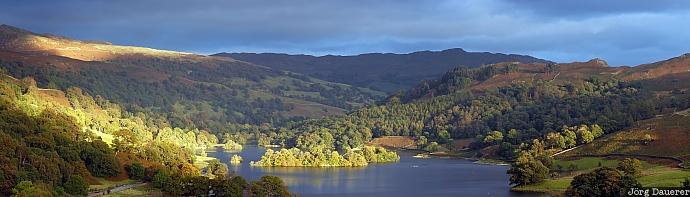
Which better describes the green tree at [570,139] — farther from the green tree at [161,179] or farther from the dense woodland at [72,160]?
the green tree at [161,179]

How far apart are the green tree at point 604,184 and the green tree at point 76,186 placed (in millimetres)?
63688

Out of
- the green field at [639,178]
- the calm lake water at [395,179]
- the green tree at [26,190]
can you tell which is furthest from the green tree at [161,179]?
the green field at [639,178]

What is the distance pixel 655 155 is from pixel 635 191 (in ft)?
197

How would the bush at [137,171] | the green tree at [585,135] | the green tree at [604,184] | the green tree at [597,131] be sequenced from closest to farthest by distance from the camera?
the green tree at [604,184]
the bush at [137,171]
the green tree at [585,135]
the green tree at [597,131]

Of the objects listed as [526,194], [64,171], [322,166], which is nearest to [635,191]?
[526,194]

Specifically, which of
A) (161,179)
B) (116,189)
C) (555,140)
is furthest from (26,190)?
(555,140)

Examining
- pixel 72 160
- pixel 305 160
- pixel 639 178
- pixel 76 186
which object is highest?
pixel 72 160

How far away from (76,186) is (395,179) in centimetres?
6480

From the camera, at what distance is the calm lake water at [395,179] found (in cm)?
13412

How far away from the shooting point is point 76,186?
11019cm

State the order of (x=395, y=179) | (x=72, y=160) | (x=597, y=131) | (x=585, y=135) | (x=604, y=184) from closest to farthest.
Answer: (x=604, y=184), (x=72, y=160), (x=395, y=179), (x=585, y=135), (x=597, y=131)

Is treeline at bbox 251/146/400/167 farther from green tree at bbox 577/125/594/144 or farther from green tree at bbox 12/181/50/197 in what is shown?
green tree at bbox 12/181/50/197

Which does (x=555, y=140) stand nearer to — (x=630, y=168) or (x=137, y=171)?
(x=630, y=168)

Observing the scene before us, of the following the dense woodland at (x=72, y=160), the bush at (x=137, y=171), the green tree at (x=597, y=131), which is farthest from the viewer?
the green tree at (x=597, y=131)
